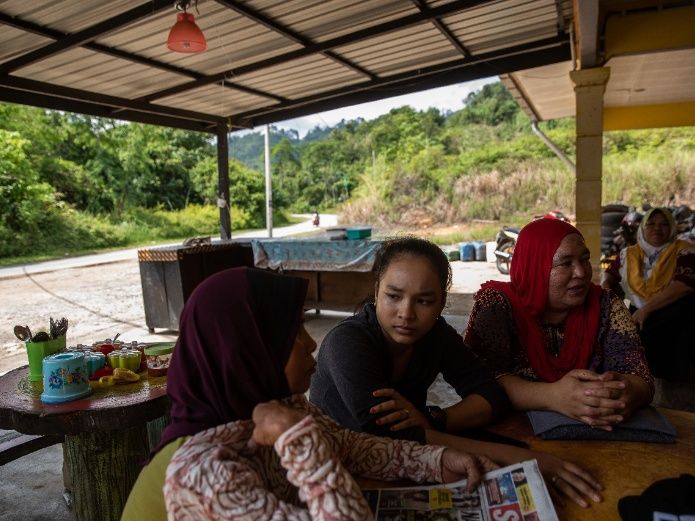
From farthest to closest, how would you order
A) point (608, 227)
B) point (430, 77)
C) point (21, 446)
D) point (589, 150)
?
point (608, 227) → point (430, 77) → point (589, 150) → point (21, 446)

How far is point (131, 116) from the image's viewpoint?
6.70 m

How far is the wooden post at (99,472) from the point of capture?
206 centimetres

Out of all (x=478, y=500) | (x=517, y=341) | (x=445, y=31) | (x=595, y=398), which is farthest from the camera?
(x=445, y=31)

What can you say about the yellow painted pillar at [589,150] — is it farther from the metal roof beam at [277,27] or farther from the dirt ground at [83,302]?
the dirt ground at [83,302]

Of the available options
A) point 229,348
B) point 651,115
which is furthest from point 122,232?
point 229,348

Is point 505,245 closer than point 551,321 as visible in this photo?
No

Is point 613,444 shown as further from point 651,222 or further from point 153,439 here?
point 651,222

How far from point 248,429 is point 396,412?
0.45 m

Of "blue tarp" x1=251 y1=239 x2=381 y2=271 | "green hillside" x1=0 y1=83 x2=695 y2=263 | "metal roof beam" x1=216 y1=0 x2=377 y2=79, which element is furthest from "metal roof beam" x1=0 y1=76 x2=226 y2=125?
"green hillside" x1=0 y1=83 x2=695 y2=263

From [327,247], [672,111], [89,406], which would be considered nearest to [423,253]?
[89,406]

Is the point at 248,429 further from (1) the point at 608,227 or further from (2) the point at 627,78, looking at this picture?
(1) the point at 608,227

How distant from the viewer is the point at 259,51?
17.6 feet

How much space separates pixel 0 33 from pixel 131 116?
2408 mm

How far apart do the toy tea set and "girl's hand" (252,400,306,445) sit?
130cm
